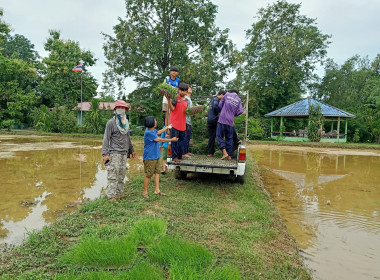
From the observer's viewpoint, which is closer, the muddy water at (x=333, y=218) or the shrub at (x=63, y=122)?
the muddy water at (x=333, y=218)

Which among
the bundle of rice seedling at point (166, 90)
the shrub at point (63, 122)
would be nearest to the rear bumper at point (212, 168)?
the bundle of rice seedling at point (166, 90)

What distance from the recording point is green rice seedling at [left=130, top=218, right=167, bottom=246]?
311 cm

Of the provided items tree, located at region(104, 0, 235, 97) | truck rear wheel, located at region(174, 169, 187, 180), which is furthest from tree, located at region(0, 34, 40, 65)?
truck rear wheel, located at region(174, 169, 187, 180)

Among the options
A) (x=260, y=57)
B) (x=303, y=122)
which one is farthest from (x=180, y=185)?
(x=260, y=57)

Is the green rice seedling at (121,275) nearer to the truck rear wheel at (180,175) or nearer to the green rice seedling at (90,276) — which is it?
the green rice seedling at (90,276)

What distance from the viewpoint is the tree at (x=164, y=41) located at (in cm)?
2345

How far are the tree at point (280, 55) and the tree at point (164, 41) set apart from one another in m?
9.50

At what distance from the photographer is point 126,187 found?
623 centimetres

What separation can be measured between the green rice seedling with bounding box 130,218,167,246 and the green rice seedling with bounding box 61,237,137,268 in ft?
0.82

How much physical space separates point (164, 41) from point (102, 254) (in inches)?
948

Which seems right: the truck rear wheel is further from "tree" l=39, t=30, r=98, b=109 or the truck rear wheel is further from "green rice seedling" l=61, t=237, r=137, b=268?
"tree" l=39, t=30, r=98, b=109

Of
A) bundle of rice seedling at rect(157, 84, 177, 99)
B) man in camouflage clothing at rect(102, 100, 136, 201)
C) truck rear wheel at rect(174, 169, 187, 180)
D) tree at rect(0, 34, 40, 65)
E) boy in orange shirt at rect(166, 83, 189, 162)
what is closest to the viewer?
man in camouflage clothing at rect(102, 100, 136, 201)

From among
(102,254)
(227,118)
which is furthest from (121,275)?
(227,118)

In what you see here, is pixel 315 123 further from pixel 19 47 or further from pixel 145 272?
pixel 19 47
